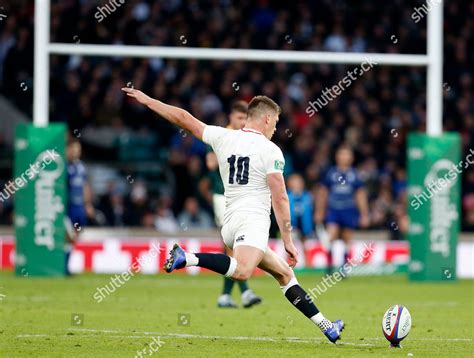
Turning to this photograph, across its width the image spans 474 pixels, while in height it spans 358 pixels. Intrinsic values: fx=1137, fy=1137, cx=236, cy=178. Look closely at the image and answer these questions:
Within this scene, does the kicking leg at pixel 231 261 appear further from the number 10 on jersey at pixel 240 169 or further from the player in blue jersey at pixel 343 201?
the player in blue jersey at pixel 343 201

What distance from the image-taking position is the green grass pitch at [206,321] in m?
9.38

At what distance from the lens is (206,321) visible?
12.0 meters

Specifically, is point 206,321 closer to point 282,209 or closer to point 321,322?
point 321,322

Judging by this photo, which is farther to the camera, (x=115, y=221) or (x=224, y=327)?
(x=115, y=221)

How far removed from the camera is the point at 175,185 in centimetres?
2373

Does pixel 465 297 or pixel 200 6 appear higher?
pixel 200 6

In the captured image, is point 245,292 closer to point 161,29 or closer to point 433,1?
point 433,1

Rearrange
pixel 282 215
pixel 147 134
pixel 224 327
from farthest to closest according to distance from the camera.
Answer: pixel 147 134, pixel 224 327, pixel 282 215

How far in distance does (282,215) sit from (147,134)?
15.0 m

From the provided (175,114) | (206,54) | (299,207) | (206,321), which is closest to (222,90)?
(299,207)

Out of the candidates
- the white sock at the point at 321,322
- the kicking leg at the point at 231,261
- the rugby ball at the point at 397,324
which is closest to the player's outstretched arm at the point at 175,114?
the kicking leg at the point at 231,261

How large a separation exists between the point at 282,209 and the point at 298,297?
2.65 feet

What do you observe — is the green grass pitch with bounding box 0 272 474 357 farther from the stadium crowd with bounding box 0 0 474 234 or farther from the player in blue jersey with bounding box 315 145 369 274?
the stadium crowd with bounding box 0 0 474 234

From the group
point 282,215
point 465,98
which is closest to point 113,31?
point 465,98
